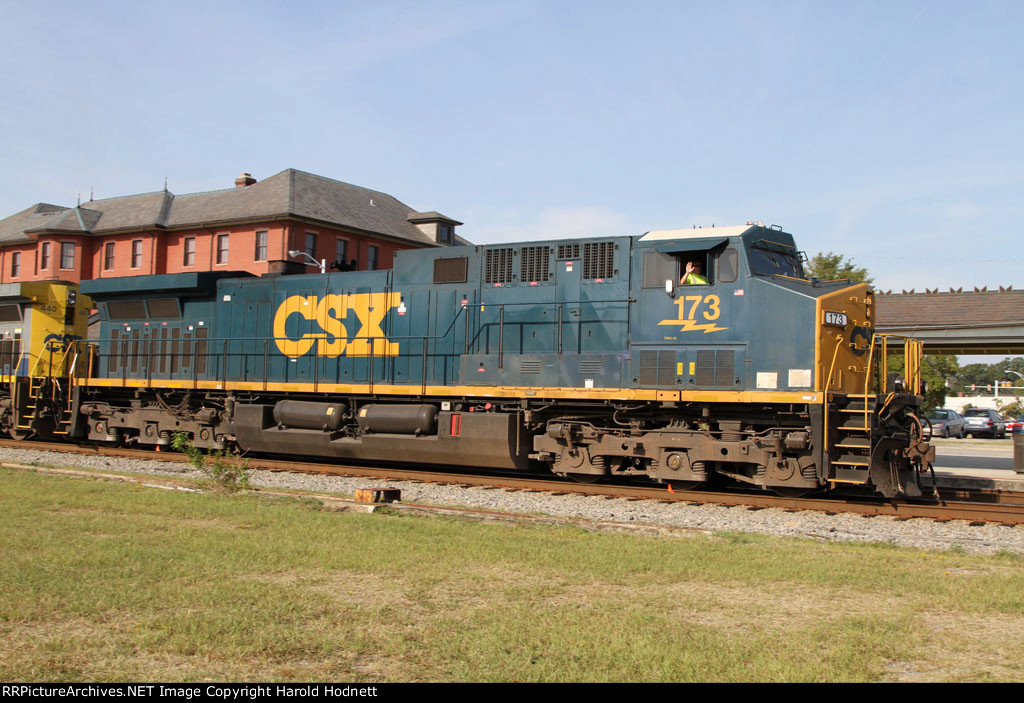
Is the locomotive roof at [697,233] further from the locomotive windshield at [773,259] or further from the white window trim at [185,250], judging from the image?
the white window trim at [185,250]

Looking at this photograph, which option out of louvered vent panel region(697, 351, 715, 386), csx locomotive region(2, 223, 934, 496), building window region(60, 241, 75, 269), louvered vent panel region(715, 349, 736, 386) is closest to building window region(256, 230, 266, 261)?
building window region(60, 241, 75, 269)

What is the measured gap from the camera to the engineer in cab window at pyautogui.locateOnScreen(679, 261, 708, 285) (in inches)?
467

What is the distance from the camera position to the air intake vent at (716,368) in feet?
37.9

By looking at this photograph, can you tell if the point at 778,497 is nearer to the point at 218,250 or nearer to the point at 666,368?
the point at 666,368

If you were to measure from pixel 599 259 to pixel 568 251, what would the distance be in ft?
1.88

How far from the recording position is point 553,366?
13.0m

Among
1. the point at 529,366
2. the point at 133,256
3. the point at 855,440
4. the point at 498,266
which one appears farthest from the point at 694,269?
the point at 133,256

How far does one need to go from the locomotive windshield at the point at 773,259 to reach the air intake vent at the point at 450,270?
4.94 metres

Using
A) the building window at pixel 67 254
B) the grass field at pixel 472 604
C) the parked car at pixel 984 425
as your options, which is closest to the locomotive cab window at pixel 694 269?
the grass field at pixel 472 604

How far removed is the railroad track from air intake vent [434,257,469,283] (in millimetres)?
3381

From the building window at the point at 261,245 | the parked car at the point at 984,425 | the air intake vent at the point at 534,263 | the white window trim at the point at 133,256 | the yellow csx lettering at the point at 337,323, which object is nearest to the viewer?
the air intake vent at the point at 534,263

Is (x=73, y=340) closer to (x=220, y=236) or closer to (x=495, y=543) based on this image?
(x=495, y=543)
